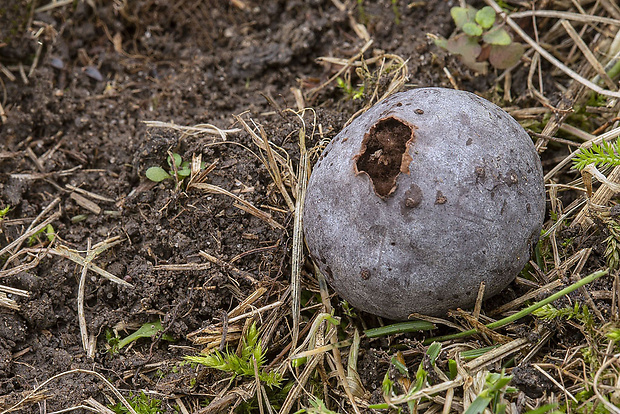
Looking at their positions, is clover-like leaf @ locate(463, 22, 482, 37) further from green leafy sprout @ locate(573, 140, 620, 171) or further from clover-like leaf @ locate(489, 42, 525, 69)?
green leafy sprout @ locate(573, 140, 620, 171)

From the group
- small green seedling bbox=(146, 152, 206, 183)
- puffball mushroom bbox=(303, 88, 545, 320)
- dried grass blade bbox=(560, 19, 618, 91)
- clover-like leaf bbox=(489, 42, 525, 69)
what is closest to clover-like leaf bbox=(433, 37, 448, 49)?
clover-like leaf bbox=(489, 42, 525, 69)

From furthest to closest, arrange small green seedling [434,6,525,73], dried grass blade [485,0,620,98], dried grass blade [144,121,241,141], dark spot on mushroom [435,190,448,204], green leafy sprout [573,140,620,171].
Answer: small green seedling [434,6,525,73], dried grass blade [144,121,241,141], dried grass blade [485,0,620,98], green leafy sprout [573,140,620,171], dark spot on mushroom [435,190,448,204]

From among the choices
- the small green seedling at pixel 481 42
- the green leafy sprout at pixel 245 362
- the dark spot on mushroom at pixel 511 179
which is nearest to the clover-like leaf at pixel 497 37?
the small green seedling at pixel 481 42

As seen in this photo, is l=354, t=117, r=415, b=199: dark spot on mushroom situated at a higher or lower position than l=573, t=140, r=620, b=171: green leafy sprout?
higher

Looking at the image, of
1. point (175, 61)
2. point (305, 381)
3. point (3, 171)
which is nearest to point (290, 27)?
point (175, 61)

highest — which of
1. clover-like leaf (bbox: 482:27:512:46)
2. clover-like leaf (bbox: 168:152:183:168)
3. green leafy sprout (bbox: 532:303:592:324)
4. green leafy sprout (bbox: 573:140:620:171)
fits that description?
clover-like leaf (bbox: 482:27:512:46)
